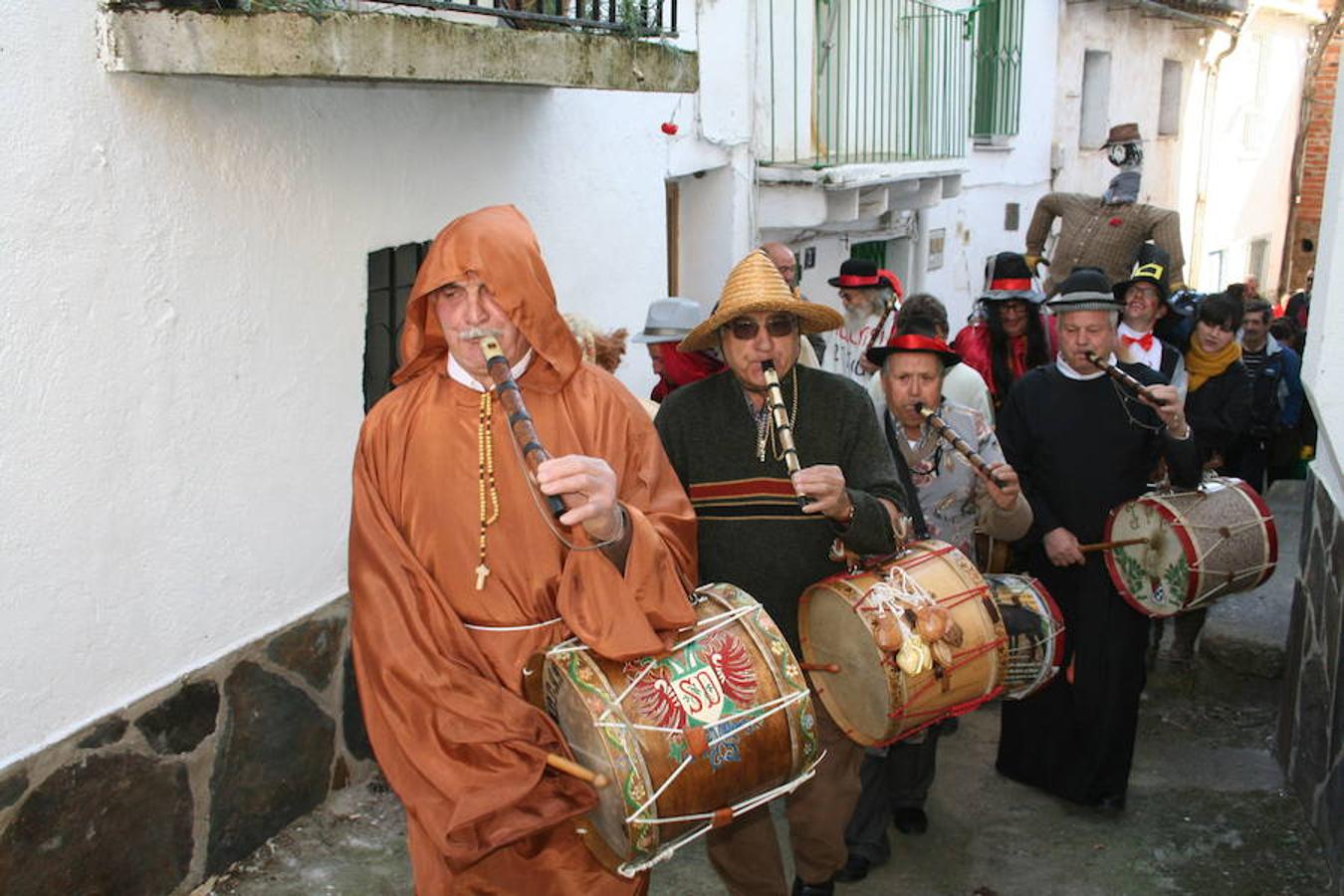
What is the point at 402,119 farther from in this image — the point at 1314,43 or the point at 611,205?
the point at 1314,43

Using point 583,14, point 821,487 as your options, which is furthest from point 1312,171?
point 821,487

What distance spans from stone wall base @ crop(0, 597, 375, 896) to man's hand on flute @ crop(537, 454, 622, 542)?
178 centimetres

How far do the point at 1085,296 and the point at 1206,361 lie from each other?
224cm

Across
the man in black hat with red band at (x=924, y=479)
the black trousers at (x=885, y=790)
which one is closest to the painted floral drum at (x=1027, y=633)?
the man in black hat with red band at (x=924, y=479)

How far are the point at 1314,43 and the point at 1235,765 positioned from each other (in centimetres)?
1998

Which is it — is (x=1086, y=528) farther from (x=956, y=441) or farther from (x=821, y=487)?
(x=821, y=487)

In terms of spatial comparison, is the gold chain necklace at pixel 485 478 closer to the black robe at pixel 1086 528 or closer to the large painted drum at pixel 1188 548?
the black robe at pixel 1086 528

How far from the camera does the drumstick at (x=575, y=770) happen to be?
3141mm

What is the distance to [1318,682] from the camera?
5059 millimetres

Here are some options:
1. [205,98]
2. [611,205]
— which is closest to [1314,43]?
[611,205]

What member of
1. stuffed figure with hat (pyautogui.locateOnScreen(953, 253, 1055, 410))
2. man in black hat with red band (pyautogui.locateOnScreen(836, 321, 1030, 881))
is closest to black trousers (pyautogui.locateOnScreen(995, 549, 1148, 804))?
man in black hat with red band (pyautogui.locateOnScreen(836, 321, 1030, 881))

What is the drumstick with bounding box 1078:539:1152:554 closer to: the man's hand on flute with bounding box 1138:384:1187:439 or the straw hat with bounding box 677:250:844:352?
the man's hand on flute with bounding box 1138:384:1187:439

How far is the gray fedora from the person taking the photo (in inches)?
244

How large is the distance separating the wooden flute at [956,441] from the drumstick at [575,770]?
1.82 meters
